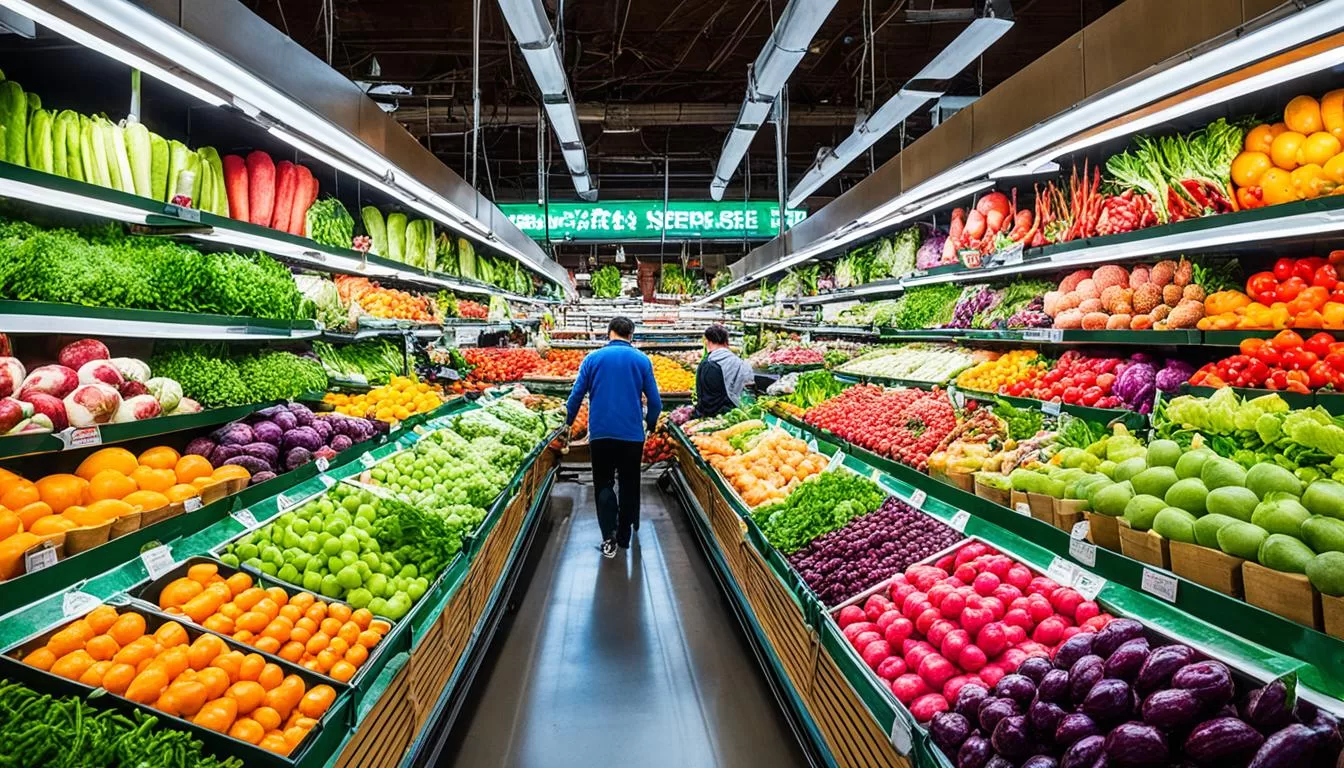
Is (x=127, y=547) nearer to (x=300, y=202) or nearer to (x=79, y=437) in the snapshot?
(x=79, y=437)

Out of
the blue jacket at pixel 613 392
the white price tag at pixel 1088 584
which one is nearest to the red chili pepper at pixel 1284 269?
the white price tag at pixel 1088 584

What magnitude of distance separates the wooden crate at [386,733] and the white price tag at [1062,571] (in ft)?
7.29

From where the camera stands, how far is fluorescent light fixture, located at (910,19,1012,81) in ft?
16.8

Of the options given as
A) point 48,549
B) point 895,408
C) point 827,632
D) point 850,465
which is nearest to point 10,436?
point 48,549

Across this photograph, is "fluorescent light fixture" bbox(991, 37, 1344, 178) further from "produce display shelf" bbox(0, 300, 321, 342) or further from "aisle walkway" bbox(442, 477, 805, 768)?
"produce display shelf" bbox(0, 300, 321, 342)

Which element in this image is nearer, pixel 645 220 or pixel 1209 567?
pixel 1209 567

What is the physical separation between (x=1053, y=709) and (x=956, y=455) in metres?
1.97

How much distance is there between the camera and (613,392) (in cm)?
625

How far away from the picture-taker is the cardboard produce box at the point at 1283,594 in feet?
5.25

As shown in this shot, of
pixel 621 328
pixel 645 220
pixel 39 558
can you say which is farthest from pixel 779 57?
pixel 645 220

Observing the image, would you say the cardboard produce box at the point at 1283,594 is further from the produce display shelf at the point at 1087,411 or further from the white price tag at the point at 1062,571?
the produce display shelf at the point at 1087,411

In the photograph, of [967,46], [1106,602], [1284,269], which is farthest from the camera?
[967,46]

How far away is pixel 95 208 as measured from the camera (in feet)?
→ 8.85

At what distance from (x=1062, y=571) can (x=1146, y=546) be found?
400mm
